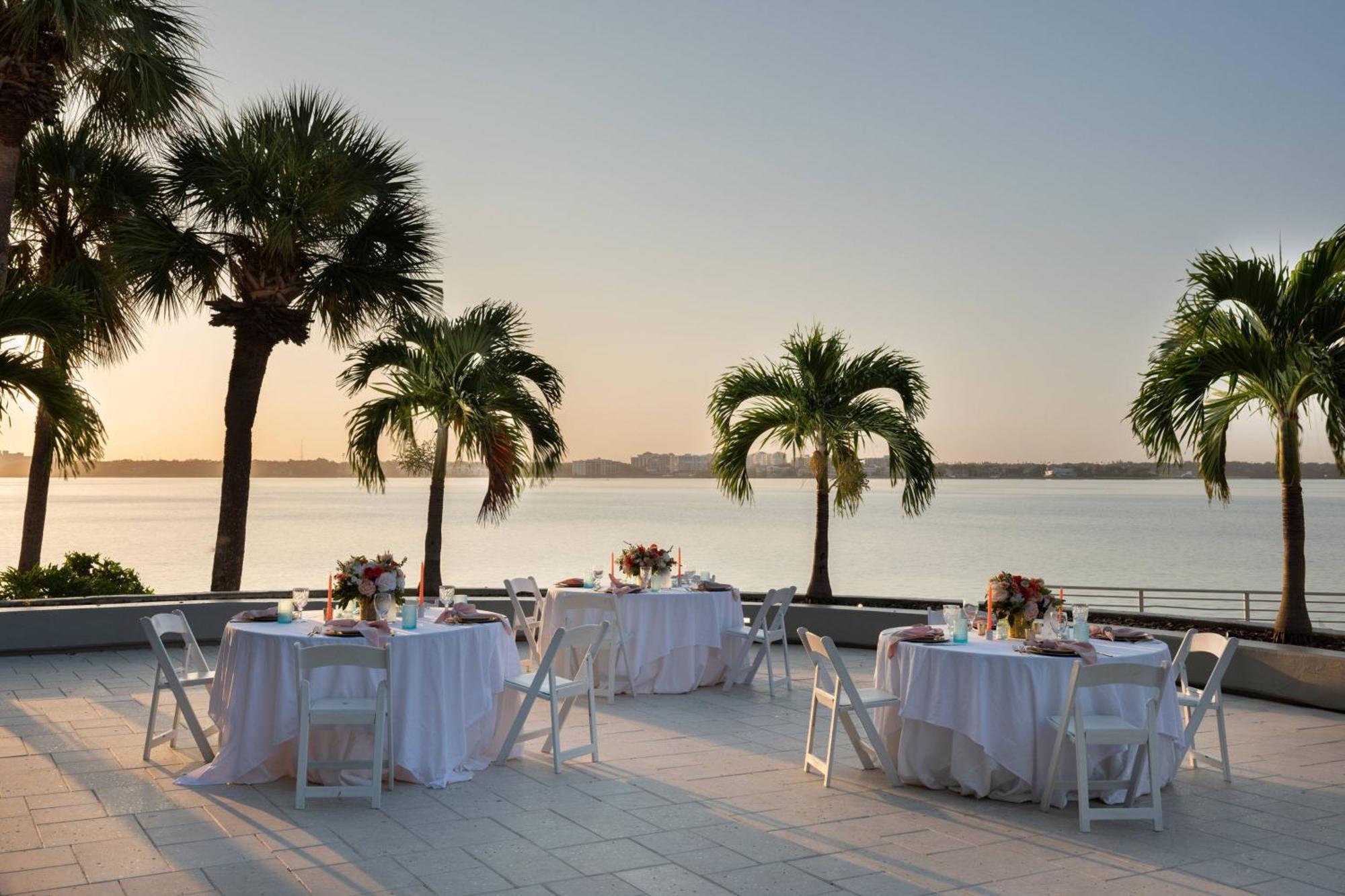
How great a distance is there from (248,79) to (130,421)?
1328 cm

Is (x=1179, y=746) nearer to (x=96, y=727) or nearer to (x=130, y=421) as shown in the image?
(x=96, y=727)

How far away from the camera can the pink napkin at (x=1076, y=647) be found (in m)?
5.13

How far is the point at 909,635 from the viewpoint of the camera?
5602 millimetres

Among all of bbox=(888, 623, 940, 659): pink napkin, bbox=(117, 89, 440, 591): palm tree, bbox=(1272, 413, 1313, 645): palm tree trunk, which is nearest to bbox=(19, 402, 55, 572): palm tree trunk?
bbox=(117, 89, 440, 591): palm tree

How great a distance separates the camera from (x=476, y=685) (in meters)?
5.69

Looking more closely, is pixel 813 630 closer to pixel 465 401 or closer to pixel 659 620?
pixel 659 620

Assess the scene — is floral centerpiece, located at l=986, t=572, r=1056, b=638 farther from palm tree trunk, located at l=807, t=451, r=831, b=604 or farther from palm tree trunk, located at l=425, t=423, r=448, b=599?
palm tree trunk, located at l=425, t=423, r=448, b=599

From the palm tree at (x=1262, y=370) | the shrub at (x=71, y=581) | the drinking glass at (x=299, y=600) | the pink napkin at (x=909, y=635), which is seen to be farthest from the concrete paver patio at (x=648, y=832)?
the shrub at (x=71, y=581)

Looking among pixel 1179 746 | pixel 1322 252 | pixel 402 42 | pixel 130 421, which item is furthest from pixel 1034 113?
pixel 130 421

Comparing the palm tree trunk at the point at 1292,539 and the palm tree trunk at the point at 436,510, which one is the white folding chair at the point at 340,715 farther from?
the palm tree trunk at the point at 1292,539

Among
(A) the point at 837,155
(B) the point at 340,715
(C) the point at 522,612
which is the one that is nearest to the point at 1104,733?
(B) the point at 340,715

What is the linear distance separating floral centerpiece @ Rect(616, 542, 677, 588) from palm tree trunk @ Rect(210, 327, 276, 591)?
5.07m

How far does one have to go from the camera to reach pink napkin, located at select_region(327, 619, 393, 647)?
543cm

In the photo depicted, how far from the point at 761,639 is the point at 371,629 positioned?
3640 mm
